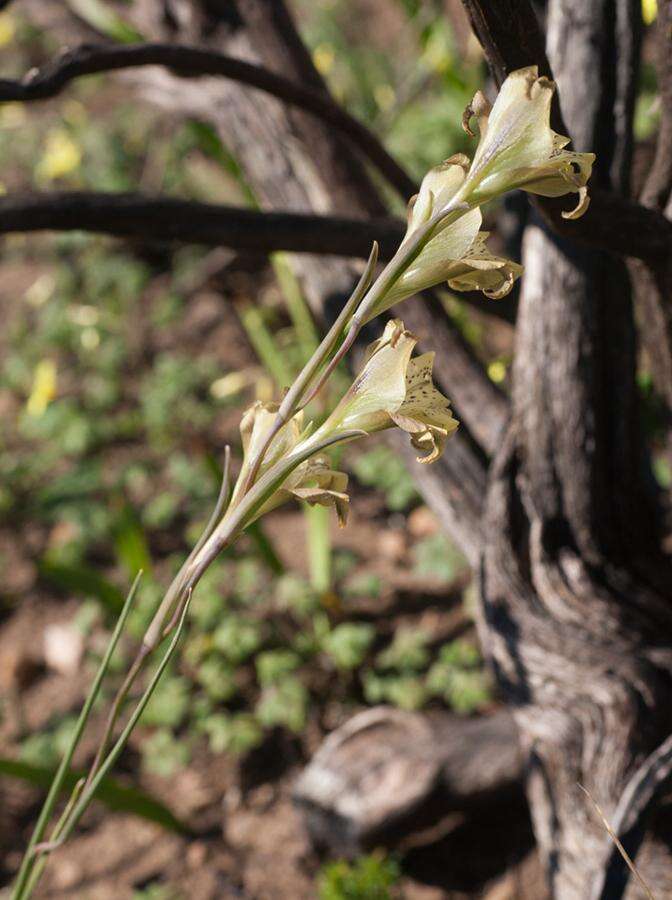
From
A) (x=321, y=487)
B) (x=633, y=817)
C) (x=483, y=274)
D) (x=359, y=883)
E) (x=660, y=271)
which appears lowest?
(x=359, y=883)

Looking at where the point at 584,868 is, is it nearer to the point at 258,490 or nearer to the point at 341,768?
the point at 341,768

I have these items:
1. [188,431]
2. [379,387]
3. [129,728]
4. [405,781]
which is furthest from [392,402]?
[188,431]

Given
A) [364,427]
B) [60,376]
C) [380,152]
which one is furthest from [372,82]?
[364,427]

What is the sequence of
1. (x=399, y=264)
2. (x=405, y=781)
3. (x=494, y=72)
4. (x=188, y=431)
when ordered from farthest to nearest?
(x=188, y=431), (x=405, y=781), (x=494, y=72), (x=399, y=264)

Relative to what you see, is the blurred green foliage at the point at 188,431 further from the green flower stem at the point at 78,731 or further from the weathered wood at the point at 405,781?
the green flower stem at the point at 78,731

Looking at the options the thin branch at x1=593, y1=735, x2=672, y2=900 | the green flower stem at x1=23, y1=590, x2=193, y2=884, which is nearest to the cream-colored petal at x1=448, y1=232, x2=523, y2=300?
the green flower stem at x1=23, y1=590, x2=193, y2=884

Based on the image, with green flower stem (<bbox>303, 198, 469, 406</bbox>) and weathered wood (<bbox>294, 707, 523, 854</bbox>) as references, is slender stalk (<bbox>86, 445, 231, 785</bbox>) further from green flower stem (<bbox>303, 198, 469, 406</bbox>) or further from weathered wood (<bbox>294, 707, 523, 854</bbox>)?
weathered wood (<bbox>294, 707, 523, 854</bbox>)

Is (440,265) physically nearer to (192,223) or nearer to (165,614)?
(165,614)

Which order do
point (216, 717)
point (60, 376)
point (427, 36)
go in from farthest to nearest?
1. point (60, 376)
2. point (427, 36)
3. point (216, 717)
